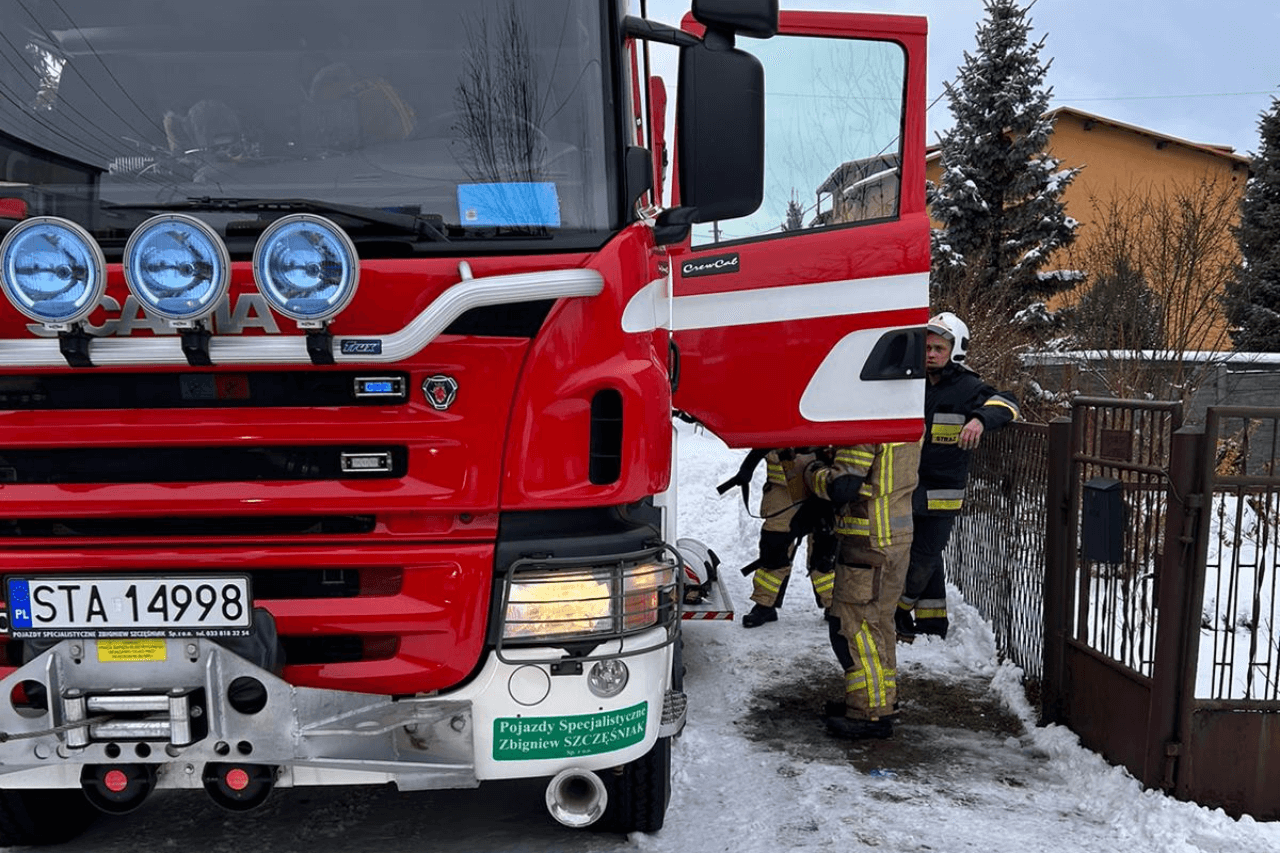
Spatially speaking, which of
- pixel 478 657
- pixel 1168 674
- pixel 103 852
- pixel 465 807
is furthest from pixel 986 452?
pixel 103 852

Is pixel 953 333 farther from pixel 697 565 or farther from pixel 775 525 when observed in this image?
pixel 697 565

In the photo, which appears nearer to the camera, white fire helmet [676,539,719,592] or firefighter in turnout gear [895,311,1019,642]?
white fire helmet [676,539,719,592]

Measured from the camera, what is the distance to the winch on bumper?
97.7 inches

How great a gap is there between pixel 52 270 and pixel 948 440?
462 centimetres

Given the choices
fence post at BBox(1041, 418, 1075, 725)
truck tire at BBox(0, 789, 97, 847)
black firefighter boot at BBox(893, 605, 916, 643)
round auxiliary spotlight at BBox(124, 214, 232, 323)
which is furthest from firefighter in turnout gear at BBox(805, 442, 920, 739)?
truck tire at BBox(0, 789, 97, 847)

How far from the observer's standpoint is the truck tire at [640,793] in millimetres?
3287

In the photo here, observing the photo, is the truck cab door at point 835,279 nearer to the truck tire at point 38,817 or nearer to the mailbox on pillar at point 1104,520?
the mailbox on pillar at point 1104,520

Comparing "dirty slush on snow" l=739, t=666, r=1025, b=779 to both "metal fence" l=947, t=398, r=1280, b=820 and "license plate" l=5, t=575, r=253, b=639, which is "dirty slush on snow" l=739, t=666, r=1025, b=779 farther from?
"license plate" l=5, t=575, r=253, b=639

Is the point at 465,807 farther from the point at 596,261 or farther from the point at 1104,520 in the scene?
the point at 1104,520

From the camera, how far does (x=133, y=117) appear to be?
2750 millimetres

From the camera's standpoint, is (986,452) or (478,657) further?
(986,452)

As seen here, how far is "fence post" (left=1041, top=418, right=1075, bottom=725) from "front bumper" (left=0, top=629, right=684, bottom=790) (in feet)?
8.31

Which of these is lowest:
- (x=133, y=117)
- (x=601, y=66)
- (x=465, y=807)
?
(x=465, y=807)

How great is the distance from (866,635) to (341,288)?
2943mm
